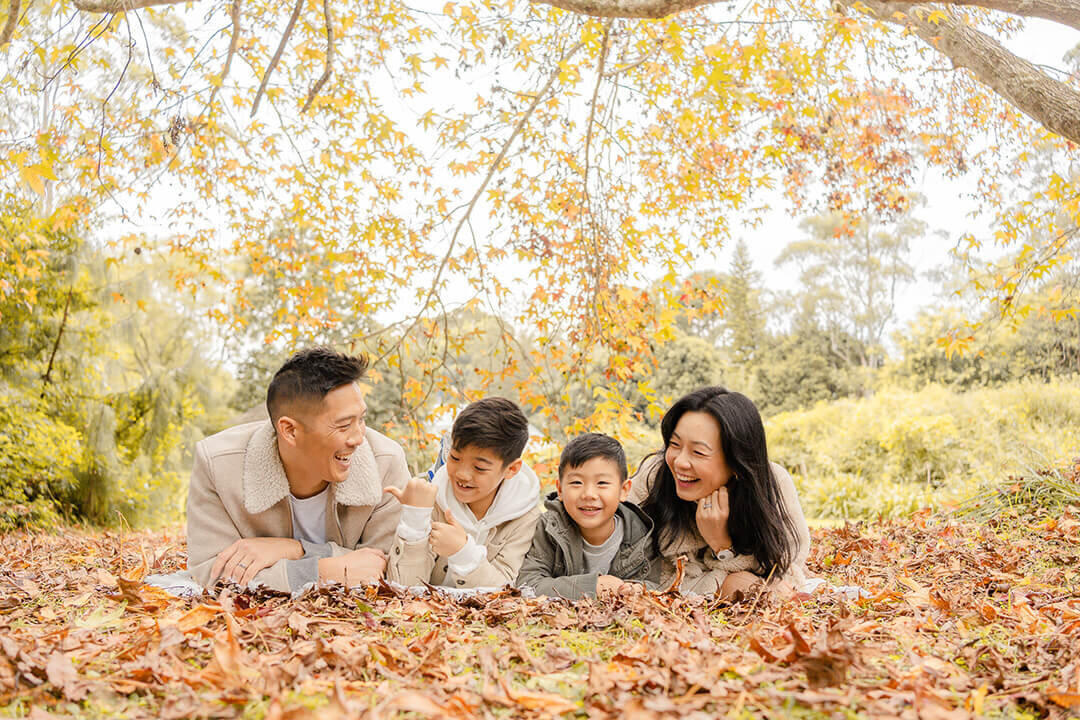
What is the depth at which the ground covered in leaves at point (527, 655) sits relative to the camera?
1564 mm

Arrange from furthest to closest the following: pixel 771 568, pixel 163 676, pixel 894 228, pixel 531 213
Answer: pixel 894 228 → pixel 531 213 → pixel 771 568 → pixel 163 676

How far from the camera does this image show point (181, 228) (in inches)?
308

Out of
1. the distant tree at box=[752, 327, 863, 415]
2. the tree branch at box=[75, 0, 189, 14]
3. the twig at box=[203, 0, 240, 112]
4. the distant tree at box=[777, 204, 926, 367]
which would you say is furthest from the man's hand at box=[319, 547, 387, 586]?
the distant tree at box=[777, 204, 926, 367]

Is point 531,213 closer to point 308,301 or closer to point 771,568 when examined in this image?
point 308,301

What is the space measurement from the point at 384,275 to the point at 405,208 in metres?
0.78

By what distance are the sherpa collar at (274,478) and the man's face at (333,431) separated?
0.12m

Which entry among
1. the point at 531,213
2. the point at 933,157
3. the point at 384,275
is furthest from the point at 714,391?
the point at 933,157

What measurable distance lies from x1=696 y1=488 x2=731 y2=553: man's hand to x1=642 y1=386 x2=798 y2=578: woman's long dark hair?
6 cm

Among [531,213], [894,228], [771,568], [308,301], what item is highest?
[894,228]

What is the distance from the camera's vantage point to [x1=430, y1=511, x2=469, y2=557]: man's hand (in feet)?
10.7

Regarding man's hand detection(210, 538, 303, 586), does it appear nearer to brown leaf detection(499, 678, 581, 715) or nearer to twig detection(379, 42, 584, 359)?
brown leaf detection(499, 678, 581, 715)

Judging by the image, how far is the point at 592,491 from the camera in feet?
10.9

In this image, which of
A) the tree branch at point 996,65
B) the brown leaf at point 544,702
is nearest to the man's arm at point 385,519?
the brown leaf at point 544,702

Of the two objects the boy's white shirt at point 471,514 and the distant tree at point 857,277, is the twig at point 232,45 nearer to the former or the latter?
the boy's white shirt at point 471,514
